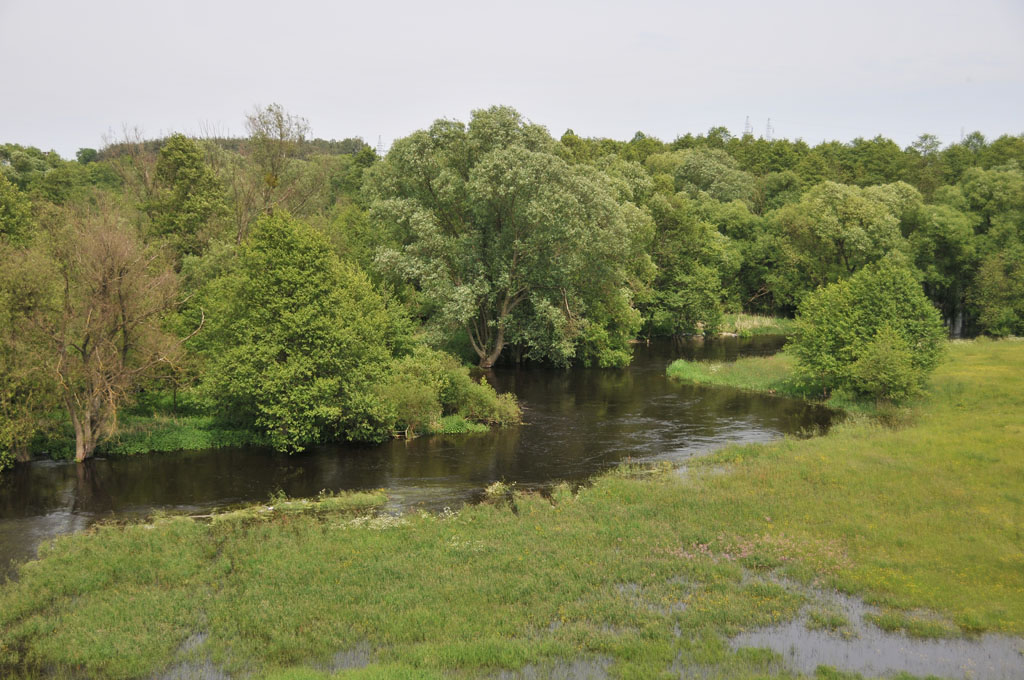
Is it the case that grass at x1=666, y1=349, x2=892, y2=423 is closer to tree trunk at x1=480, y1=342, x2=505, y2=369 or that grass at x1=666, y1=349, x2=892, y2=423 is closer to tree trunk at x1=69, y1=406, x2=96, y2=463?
tree trunk at x1=480, y1=342, x2=505, y2=369

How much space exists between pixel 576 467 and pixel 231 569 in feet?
55.5

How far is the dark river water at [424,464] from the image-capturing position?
28.8 metres

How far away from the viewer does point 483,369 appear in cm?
5888

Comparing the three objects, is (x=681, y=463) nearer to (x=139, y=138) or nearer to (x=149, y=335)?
(x=149, y=335)

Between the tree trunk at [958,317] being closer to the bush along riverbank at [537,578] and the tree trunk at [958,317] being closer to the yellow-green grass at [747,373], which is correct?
the yellow-green grass at [747,373]

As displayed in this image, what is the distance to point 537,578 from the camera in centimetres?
2147

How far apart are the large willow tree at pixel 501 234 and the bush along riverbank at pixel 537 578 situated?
87.9ft

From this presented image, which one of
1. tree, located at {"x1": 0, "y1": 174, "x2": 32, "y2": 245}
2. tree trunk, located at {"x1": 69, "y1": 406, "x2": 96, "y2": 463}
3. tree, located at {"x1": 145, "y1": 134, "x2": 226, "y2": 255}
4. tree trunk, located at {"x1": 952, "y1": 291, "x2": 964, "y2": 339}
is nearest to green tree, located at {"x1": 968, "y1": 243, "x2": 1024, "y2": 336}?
tree trunk, located at {"x1": 952, "y1": 291, "x2": 964, "y2": 339}

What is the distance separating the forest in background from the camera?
34625mm

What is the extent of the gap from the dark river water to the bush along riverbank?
238 centimetres

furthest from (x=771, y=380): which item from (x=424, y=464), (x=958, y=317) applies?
(x=958, y=317)

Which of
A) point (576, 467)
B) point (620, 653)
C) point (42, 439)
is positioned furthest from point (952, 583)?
point (42, 439)

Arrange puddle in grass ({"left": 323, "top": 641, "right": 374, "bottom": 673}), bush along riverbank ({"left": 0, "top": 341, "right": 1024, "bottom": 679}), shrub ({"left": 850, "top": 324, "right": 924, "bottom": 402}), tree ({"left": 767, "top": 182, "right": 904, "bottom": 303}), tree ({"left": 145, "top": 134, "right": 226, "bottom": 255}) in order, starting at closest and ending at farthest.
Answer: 1. puddle in grass ({"left": 323, "top": 641, "right": 374, "bottom": 673})
2. bush along riverbank ({"left": 0, "top": 341, "right": 1024, "bottom": 679})
3. shrub ({"left": 850, "top": 324, "right": 924, "bottom": 402})
4. tree ({"left": 145, "top": 134, "right": 226, "bottom": 255})
5. tree ({"left": 767, "top": 182, "right": 904, "bottom": 303})

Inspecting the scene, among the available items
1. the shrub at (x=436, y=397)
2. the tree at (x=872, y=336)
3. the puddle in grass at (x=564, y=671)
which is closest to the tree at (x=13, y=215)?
the shrub at (x=436, y=397)
